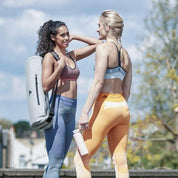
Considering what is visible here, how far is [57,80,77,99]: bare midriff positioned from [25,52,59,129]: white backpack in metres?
0.14

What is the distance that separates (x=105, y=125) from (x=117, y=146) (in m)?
0.30

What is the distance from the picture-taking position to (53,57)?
15.1 feet

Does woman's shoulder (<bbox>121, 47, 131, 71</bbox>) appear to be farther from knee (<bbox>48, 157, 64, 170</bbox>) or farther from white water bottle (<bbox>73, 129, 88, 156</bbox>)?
knee (<bbox>48, 157, 64, 170</bbox>)

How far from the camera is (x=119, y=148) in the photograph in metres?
4.43

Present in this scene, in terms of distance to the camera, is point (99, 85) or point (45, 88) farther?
point (45, 88)

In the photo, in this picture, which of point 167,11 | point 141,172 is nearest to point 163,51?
point 167,11

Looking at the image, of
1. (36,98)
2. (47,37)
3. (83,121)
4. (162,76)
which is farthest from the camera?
(162,76)

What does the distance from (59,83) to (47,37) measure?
56cm

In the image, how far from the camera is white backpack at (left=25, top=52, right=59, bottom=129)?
443 centimetres

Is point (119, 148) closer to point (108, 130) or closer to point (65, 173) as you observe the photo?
point (108, 130)

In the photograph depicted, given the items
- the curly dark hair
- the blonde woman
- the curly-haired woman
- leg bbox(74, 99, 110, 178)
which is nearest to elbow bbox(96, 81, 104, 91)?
the blonde woman

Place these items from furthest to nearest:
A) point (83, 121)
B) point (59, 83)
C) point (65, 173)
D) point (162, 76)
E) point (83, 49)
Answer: point (162, 76) → point (65, 173) → point (83, 49) → point (59, 83) → point (83, 121)

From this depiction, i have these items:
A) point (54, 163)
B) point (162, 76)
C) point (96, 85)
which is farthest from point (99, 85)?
point (162, 76)

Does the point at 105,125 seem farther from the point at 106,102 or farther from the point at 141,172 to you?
the point at 141,172
